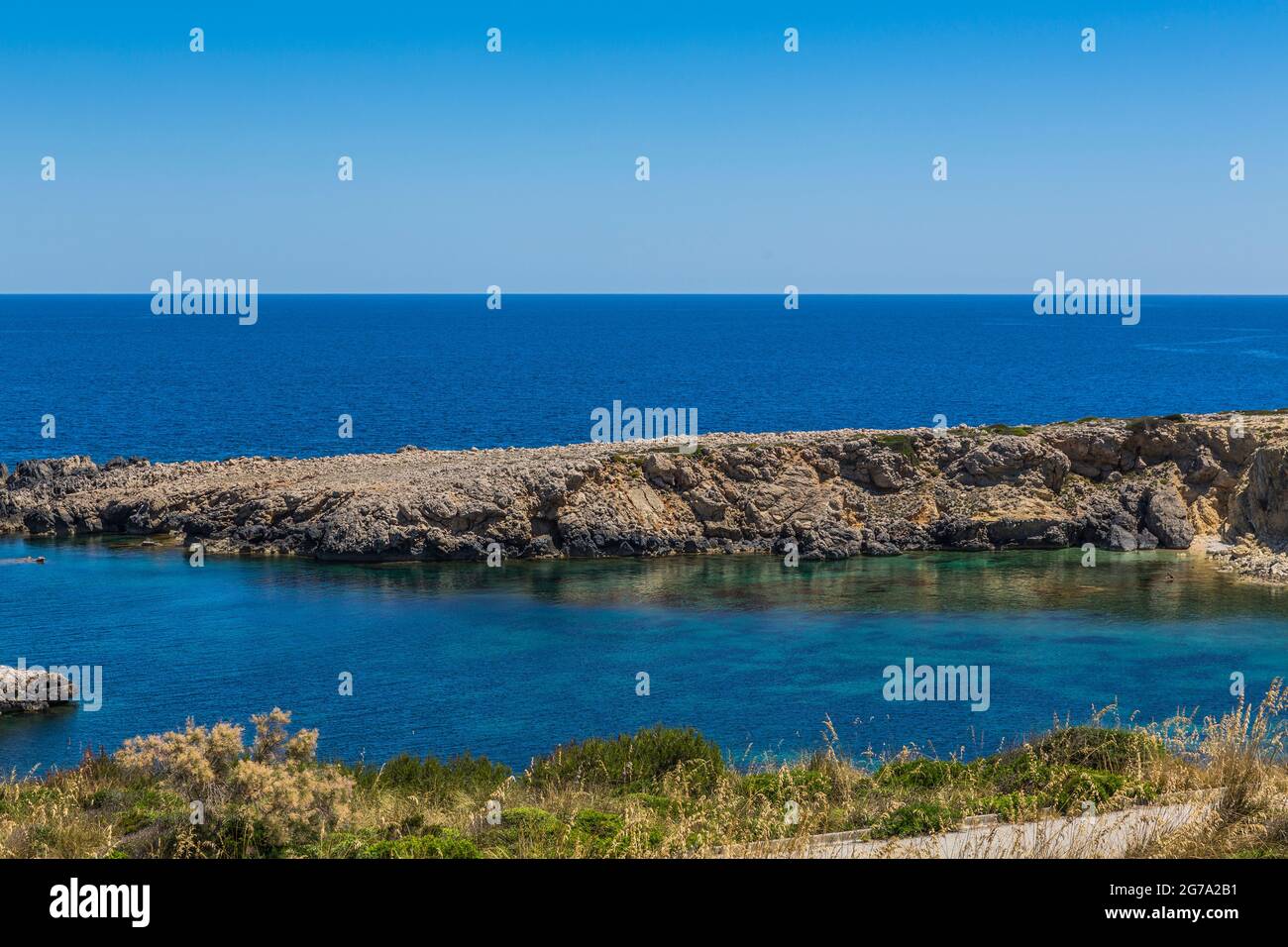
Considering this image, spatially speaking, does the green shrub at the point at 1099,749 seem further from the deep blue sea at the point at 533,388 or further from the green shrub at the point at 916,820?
the deep blue sea at the point at 533,388

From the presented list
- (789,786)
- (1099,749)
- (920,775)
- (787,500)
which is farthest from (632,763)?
(787,500)

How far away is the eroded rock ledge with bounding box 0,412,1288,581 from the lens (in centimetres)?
4950

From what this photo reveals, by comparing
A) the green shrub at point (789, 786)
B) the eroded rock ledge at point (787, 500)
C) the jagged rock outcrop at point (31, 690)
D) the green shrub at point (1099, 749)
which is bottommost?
the jagged rock outcrop at point (31, 690)

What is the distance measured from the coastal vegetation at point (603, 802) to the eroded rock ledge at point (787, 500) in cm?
3276

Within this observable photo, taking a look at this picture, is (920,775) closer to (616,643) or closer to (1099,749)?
(1099,749)

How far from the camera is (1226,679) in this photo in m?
31.8

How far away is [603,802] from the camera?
15.1m

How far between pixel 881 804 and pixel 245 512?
43.4 metres

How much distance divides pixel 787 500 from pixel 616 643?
682 inches

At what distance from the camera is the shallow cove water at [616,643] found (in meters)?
28.6

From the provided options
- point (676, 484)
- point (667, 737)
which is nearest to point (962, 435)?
point (676, 484)

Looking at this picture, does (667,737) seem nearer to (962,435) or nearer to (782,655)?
(782,655)

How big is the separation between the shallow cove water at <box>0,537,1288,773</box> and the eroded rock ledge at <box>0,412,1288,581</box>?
1616 mm

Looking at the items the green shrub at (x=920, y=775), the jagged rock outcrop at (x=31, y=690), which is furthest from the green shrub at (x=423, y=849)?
the jagged rock outcrop at (x=31, y=690)
